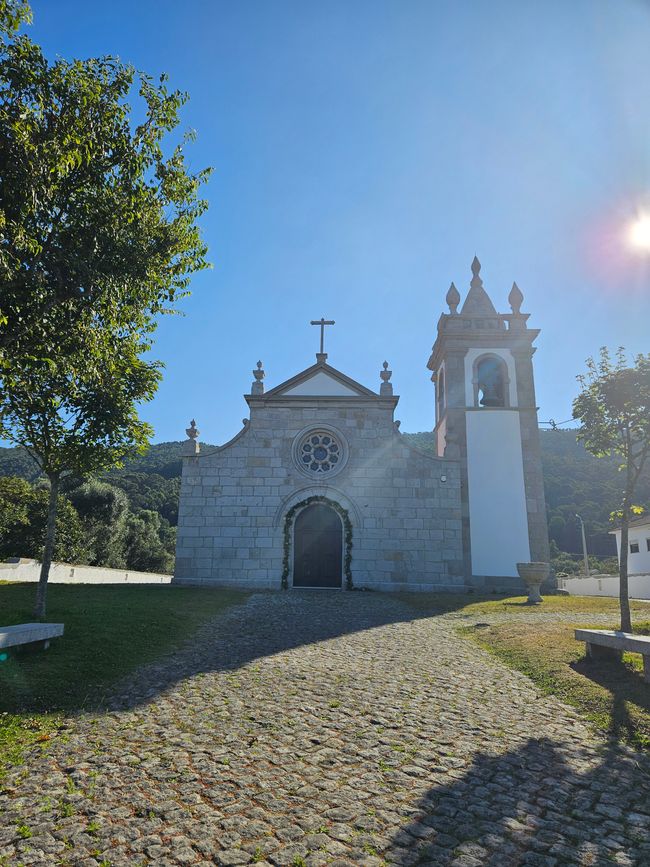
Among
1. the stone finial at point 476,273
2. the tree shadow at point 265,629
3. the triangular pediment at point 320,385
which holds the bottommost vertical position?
the tree shadow at point 265,629

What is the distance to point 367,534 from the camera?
19328mm

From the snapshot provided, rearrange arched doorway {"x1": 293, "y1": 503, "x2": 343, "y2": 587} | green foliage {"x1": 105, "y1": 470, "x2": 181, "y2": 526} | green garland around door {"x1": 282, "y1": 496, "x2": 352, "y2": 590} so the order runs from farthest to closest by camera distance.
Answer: green foliage {"x1": 105, "y1": 470, "x2": 181, "y2": 526} < arched doorway {"x1": 293, "y1": 503, "x2": 343, "y2": 587} < green garland around door {"x1": 282, "y1": 496, "x2": 352, "y2": 590}

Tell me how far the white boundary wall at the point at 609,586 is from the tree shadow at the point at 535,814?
2080cm

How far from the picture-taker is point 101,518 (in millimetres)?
32312

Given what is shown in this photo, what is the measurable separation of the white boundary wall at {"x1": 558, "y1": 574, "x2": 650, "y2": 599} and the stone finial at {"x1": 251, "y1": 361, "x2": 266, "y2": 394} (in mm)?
15540

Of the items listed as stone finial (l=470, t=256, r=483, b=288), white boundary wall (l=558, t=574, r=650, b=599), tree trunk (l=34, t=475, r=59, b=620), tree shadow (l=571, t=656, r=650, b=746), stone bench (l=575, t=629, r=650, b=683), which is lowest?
white boundary wall (l=558, t=574, r=650, b=599)

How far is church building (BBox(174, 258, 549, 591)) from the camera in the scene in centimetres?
1908

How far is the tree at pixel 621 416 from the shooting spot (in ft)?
30.3

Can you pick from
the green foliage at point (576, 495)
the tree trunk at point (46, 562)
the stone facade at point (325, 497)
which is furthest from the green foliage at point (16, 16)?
the green foliage at point (576, 495)

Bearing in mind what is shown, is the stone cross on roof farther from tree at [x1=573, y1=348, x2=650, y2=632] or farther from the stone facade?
tree at [x1=573, y1=348, x2=650, y2=632]

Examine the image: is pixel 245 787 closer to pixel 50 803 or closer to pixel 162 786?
pixel 162 786

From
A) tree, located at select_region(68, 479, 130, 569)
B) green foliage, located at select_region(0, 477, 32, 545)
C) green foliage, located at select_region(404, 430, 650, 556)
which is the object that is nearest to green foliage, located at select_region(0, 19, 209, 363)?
green foliage, located at select_region(0, 477, 32, 545)

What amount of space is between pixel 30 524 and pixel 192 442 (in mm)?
10018

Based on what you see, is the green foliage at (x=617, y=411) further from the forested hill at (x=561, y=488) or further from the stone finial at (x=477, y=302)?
the forested hill at (x=561, y=488)
